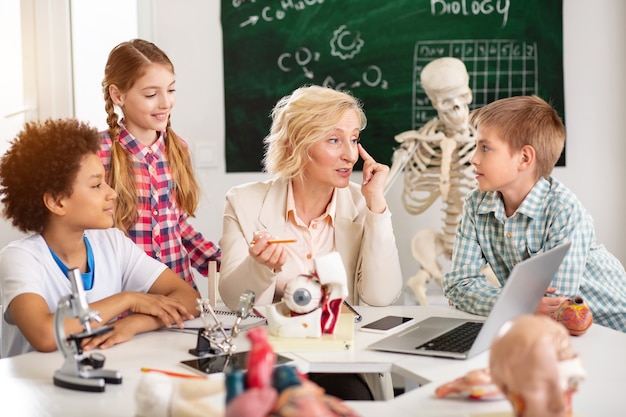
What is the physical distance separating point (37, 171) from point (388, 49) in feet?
7.74

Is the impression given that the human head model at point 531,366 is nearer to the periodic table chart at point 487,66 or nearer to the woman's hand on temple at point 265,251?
the woman's hand on temple at point 265,251

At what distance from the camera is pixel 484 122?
2.41m

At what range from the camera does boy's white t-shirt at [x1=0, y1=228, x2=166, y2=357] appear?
1.92 m

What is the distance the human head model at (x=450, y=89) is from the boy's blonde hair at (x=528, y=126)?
1.10 m

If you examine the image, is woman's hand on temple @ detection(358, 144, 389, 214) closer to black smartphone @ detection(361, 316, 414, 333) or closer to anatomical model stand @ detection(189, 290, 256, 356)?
black smartphone @ detection(361, 316, 414, 333)

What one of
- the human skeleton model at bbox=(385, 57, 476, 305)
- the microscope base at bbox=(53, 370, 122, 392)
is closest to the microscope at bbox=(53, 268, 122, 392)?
the microscope base at bbox=(53, 370, 122, 392)

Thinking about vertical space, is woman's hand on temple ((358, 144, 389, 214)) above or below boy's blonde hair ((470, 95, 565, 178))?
below

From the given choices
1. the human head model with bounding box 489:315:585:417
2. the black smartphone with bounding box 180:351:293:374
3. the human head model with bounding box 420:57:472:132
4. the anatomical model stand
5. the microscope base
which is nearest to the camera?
the human head model with bounding box 489:315:585:417

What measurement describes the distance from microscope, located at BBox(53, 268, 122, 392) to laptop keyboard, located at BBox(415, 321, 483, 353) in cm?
68

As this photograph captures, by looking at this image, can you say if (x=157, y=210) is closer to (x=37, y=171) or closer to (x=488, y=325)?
(x=37, y=171)

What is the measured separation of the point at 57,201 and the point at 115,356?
0.48 m

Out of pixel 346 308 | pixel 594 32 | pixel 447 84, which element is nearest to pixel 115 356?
pixel 346 308

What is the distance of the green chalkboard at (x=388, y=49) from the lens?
3.97m

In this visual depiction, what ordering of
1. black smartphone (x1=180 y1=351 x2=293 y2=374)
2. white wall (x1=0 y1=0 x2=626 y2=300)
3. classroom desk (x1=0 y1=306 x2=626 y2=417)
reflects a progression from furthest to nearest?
white wall (x1=0 y1=0 x2=626 y2=300) < black smartphone (x1=180 y1=351 x2=293 y2=374) < classroom desk (x1=0 y1=306 x2=626 y2=417)
